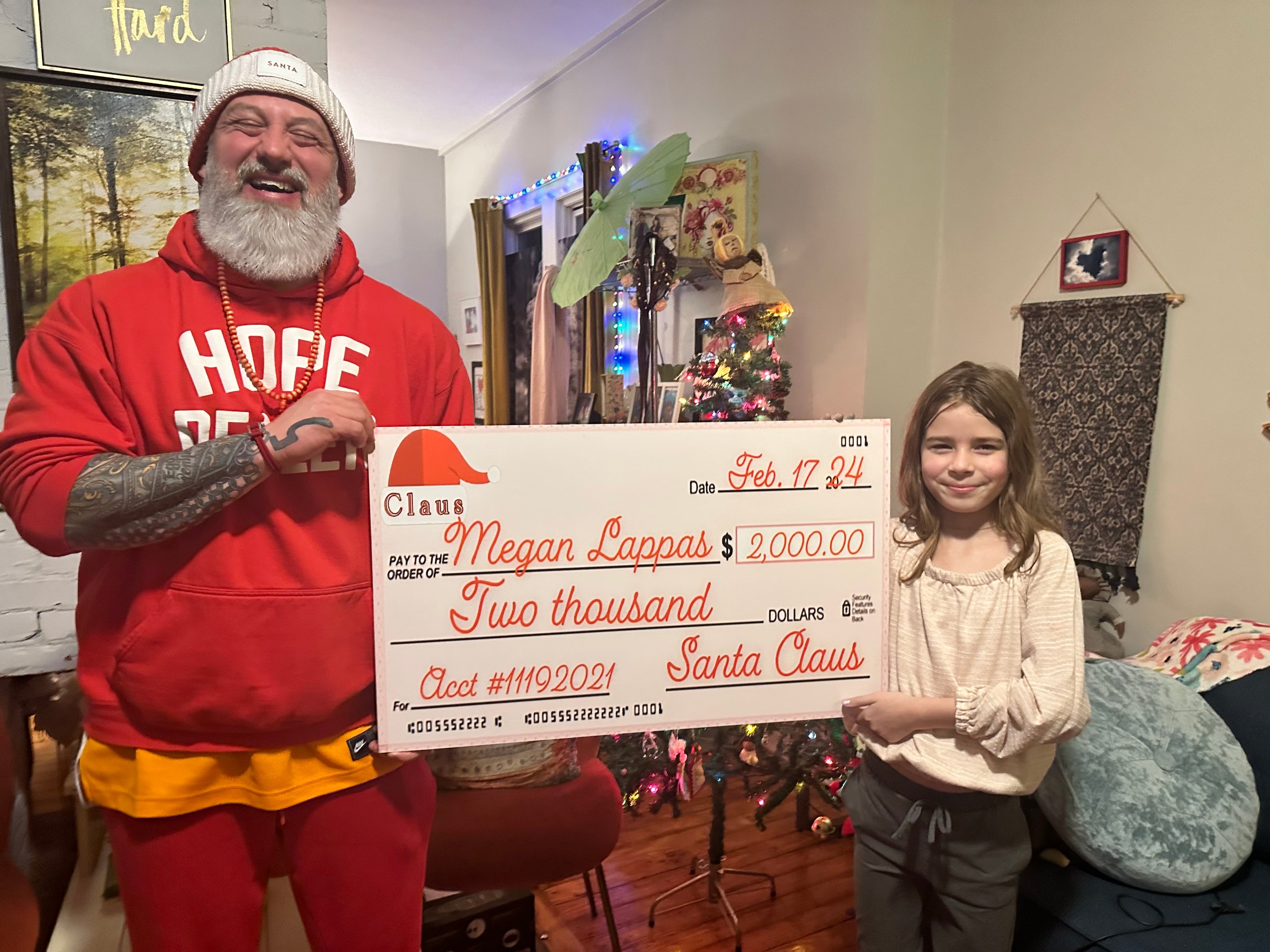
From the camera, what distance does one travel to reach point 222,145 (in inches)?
39.9

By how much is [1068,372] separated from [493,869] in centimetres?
220

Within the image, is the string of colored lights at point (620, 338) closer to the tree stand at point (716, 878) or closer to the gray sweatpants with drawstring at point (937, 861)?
the tree stand at point (716, 878)

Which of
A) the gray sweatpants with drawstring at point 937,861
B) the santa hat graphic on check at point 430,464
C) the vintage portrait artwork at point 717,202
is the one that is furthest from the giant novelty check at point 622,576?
the vintage portrait artwork at point 717,202

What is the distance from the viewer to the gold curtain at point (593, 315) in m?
3.92

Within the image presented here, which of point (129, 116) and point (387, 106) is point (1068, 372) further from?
point (387, 106)

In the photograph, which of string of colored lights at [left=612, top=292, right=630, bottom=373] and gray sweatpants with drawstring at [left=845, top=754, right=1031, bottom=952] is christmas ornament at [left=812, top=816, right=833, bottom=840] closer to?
gray sweatpants with drawstring at [left=845, top=754, right=1031, bottom=952]

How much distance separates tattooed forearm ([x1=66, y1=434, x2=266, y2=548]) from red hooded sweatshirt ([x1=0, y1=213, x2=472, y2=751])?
32mm

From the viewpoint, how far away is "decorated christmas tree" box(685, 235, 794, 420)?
2.48 meters

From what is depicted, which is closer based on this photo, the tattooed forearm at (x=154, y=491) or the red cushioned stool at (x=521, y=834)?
the tattooed forearm at (x=154, y=491)

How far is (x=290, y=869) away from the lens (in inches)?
42.6

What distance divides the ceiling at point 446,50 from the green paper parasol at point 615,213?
1.75 m

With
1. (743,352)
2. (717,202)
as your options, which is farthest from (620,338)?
(743,352)

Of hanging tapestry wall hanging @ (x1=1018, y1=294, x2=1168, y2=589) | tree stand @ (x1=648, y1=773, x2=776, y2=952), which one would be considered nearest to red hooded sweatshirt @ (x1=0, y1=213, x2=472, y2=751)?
tree stand @ (x1=648, y1=773, x2=776, y2=952)

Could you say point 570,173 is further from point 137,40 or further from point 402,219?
point 137,40
